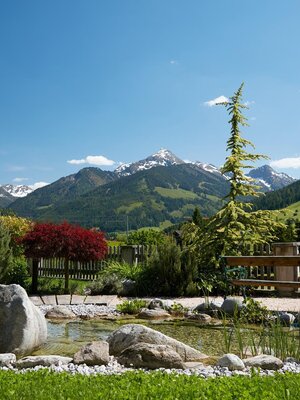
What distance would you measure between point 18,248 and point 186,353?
568 inches

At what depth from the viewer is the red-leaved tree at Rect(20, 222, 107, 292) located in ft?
42.1

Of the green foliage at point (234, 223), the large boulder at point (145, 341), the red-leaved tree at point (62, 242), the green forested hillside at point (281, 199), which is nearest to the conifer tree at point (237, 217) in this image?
the green foliage at point (234, 223)

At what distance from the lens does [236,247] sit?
1680 centimetres

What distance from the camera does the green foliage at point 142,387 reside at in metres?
3.75

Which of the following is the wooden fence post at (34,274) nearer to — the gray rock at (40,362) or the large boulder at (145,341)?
the large boulder at (145,341)

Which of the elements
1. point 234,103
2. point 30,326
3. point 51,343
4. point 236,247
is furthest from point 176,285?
point 234,103

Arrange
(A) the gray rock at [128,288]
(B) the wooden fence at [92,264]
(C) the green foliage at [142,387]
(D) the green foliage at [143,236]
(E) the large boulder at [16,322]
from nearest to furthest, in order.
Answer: (C) the green foliage at [142,387] < (E) the large boulder at [16,322] < (A) the gray rock at [128,288] < (B) the wooden fence at [92,264] < (D) the green foliage at [143,236]

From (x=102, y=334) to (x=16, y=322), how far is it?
2.20m

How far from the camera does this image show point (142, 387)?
157 inches

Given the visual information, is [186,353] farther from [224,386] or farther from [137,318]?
[137,318]

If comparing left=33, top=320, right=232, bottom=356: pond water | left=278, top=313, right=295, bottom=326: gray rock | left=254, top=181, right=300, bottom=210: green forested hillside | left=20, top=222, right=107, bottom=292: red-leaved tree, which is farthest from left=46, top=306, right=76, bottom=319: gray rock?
left=254, top=181, right=300, bottom=210: green forested hillside

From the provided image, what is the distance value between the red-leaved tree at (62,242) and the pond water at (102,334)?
3.56 metres

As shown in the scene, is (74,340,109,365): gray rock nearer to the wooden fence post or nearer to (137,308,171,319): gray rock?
(137,308,171,319): gray rock

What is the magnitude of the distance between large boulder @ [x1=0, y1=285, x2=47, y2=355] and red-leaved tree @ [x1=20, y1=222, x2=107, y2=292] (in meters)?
6.39
